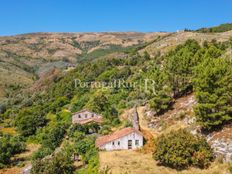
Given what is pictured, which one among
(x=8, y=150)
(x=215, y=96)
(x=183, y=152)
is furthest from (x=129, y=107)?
(x=183, y=152)

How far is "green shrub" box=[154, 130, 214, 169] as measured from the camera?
3681 centimetres

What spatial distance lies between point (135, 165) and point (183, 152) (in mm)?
5901

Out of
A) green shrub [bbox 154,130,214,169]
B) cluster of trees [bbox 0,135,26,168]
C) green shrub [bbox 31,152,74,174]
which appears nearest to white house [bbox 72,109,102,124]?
cluster of trees [bbox 0,135,26,168]

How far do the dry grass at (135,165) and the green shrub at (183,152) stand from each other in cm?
85

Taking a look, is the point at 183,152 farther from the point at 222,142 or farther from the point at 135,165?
the point at 135,165

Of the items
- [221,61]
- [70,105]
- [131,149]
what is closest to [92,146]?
[131,149]

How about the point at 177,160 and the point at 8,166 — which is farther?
the point at 8,166

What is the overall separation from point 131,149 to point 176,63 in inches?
807

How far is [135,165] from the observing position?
38500 mm

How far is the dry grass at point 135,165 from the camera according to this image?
35878 mm

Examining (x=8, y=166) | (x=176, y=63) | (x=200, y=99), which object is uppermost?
(x=176, y=63)

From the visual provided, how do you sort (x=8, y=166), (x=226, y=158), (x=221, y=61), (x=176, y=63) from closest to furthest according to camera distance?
(x=226, y=158) → (x=221, y=61) → (x=8, y=166) → (x=176, y=63)

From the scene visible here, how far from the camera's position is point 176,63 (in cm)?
5916

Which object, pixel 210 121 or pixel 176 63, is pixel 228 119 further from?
pixel 176 63
